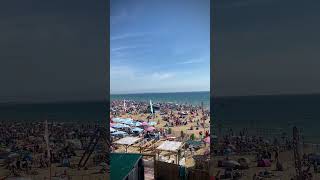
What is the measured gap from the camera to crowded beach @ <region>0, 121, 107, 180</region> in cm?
602

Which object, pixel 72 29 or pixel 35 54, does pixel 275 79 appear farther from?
pixel 35 54

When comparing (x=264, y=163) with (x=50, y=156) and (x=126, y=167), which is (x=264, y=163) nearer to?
(x=126, y=167)

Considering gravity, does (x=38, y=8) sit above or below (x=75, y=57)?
above

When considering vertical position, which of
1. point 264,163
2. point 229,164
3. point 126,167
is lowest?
point 264,163

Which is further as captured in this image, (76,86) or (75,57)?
(76,86)

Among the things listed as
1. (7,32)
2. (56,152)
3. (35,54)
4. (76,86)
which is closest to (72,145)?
(56,152)

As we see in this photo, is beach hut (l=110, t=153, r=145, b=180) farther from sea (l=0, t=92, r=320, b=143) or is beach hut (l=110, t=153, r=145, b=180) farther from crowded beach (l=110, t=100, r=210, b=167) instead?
crowded beach (l=110, t=100, r=210, b=167)

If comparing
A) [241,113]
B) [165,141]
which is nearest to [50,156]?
[165,141]

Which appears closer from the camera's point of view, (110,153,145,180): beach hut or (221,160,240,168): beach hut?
(110,153,145,180): beach hut

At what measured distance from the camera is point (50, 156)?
7.60 m

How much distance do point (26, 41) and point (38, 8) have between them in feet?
1.73

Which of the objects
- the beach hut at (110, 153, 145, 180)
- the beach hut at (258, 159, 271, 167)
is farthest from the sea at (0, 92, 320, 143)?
the beach hut at (258, 159, 271, 167)

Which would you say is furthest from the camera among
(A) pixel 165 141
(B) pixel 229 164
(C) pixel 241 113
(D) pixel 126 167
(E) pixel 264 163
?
(C) pixel 241 113

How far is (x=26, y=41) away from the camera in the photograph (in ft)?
19.9
